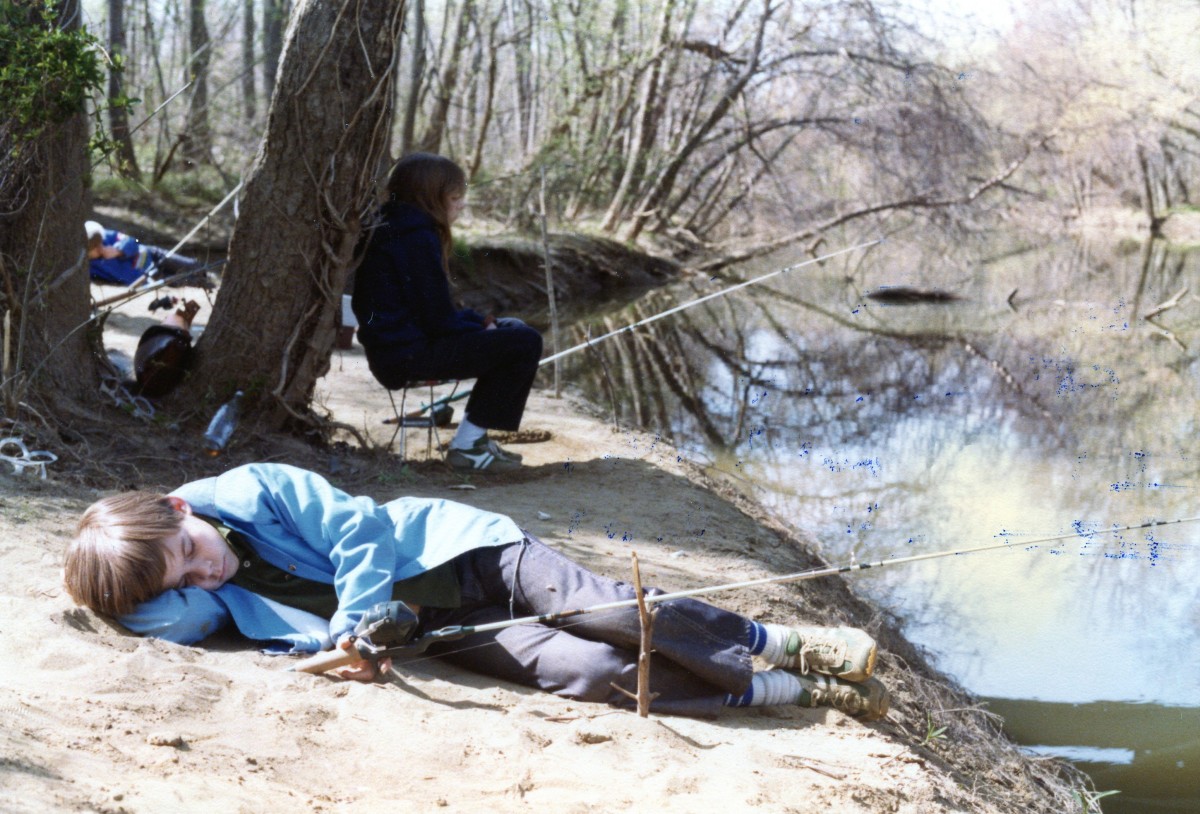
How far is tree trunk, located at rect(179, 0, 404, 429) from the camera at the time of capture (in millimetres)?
4754

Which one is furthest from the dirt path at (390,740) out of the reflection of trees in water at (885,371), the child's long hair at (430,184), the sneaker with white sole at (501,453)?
the reflection of trees in water at (885,371)

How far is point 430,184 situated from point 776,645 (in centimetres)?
269

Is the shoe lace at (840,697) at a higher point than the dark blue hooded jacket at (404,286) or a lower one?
lower

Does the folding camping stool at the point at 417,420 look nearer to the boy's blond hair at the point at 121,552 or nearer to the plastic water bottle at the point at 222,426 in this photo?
the plastic water bottle at the point at 222,426

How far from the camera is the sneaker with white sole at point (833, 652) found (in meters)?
3.05

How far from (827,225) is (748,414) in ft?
24.2

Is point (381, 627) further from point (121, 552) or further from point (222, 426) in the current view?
point (222, 426)

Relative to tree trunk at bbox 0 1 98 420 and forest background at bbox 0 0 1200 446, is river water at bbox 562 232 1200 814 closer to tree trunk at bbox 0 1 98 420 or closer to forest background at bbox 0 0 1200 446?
forest background at bbox 0 0 1200 446

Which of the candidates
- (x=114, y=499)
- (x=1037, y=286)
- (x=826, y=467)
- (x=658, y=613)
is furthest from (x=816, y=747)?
(x=1037, y=286)

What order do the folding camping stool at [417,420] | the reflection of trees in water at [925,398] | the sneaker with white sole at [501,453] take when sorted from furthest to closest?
the reflection of trees in water at [925,398] < the sneaker with white sole at [501,453] < the folding camping stool at [417,420]

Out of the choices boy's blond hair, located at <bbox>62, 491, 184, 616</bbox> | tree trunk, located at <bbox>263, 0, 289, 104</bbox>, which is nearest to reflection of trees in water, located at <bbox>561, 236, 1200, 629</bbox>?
boy's blond hair, located at <bbox>62, 491, 184, 616</bbox>

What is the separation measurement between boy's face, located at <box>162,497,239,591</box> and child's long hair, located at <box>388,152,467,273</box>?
2.19m

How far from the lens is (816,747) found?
2.89 m

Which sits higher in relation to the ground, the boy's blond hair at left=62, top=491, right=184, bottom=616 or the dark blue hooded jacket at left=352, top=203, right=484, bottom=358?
the dark blue hooded jacket at left=352, top=203, right=484, bottom=358
